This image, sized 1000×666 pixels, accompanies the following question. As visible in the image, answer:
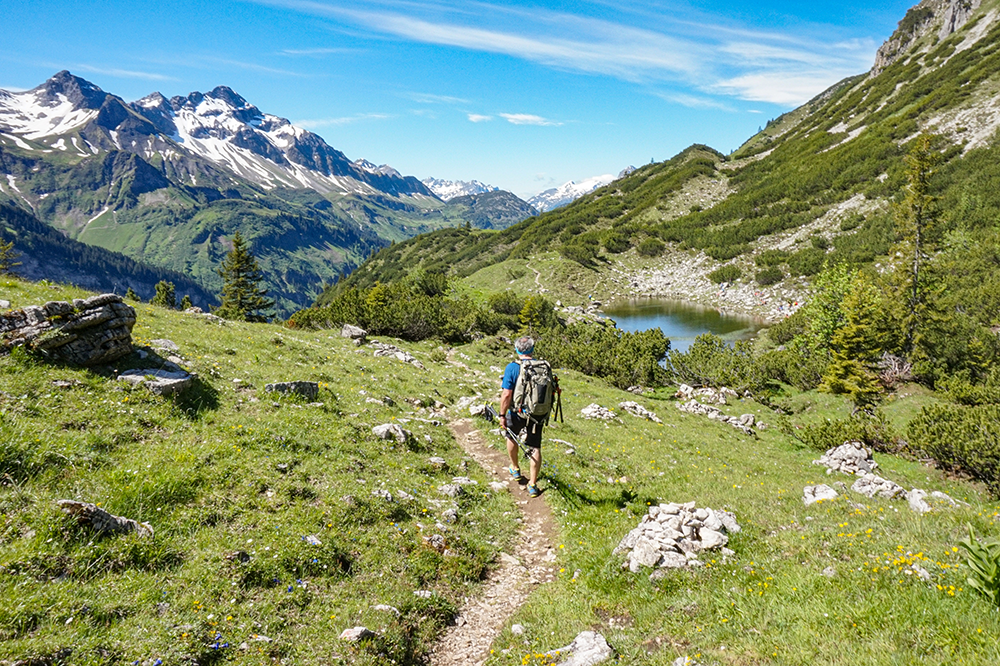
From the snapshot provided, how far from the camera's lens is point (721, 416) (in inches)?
1266

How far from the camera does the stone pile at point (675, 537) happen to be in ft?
28.9

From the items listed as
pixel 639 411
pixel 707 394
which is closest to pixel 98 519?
pixel 639 411

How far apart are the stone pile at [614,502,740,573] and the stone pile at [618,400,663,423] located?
1709cm

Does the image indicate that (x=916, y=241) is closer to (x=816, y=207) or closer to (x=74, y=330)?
(x=74, y=330)

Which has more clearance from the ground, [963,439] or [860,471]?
[963,439]

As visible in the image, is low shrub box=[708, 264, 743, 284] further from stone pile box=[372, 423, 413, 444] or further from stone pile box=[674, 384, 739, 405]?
stone pile box=[372, 423, 413, 444]

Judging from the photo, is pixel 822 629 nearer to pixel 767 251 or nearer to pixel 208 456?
pixel 208 456

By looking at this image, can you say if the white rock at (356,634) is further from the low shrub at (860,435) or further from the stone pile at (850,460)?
the low shrub at (860,435)

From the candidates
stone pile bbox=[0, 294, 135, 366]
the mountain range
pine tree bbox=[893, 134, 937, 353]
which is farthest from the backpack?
the mountain range

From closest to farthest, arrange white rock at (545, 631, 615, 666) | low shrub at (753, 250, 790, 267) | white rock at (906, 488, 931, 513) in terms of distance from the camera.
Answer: white rock at (545, 631, 615, 666) < white rock at (906, 488, 931, 513) < low shrub at (753, 250, 790, 267)

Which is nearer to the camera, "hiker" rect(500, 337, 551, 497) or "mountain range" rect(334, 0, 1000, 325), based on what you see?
"hiker" rect(500, 337, 551, 497)

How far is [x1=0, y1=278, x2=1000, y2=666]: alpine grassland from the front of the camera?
231 inches

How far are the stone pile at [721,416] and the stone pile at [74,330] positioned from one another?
31.7 meters

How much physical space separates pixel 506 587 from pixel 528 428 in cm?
398
